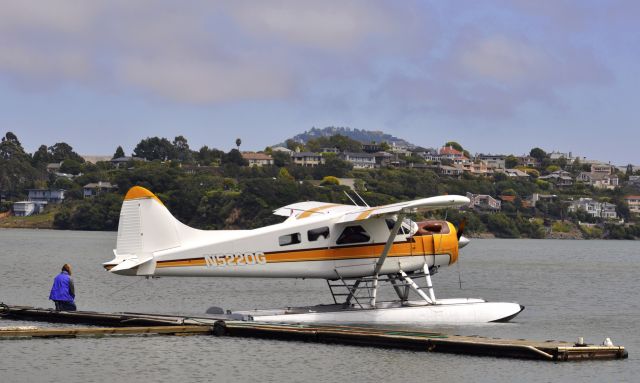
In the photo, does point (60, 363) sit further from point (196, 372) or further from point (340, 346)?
point (340, 346)

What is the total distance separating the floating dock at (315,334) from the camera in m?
18.4

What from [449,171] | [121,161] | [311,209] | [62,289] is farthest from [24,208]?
[311,209]

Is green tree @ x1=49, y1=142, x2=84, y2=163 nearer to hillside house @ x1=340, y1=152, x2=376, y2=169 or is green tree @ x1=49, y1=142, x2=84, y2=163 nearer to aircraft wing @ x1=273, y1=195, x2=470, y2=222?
hillside house @ x1=340, y1=152, x2=376, y2=169

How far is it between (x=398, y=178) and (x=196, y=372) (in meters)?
117

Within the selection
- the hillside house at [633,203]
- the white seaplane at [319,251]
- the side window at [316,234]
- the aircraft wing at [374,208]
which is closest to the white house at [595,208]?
the hillside house at [633,203]

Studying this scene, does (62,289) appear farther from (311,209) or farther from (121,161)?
(121,161)

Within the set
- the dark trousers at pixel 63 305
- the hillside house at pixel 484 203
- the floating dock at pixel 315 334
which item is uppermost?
the hillside house at pixel 484 203

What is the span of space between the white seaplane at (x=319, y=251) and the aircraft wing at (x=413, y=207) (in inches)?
0.7

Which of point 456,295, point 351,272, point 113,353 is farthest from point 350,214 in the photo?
point 456,295

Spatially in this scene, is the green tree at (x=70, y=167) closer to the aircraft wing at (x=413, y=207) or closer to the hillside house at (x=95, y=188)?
the hillside house at (x=95, y=188)

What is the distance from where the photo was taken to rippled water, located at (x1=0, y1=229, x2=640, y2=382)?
1797 cm

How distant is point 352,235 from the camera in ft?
74.0

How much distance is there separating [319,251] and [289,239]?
66 cm

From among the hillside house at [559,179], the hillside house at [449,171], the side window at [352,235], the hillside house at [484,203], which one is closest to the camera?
the side window at [352,235]
